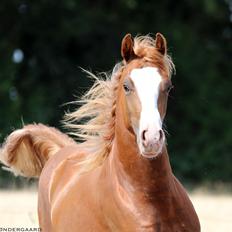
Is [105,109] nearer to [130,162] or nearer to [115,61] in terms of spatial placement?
[130,162]

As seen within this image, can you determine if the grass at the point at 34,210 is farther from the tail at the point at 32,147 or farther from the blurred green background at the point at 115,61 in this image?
the blurred green background at the point at 115,61

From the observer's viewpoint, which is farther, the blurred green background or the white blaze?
the blurred green background

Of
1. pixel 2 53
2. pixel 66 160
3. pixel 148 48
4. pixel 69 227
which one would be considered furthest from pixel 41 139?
pixel 2 53

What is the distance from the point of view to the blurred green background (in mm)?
A: 22438

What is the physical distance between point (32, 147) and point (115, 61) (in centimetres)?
1522

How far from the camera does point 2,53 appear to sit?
22406 mm

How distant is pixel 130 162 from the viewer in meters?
4.79

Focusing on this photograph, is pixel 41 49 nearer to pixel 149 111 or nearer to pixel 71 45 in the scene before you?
pixel 71 45

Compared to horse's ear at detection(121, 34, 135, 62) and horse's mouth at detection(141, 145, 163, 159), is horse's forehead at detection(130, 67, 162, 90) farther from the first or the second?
horse's mouth at detection(141, 145, 163, 159)

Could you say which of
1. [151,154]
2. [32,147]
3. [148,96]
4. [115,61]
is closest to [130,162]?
[151,154]

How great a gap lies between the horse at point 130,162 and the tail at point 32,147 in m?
1.73

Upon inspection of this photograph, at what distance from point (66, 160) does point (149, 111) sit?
2214 millimetres

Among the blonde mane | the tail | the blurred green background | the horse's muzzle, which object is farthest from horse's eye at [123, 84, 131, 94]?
the blurred green background

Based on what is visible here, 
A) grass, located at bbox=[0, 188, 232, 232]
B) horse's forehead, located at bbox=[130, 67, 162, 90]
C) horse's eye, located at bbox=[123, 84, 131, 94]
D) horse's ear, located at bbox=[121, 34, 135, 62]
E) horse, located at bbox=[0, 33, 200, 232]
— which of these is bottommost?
grass, located at bbox=[0, 188, 232, 232]
